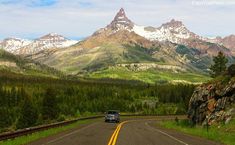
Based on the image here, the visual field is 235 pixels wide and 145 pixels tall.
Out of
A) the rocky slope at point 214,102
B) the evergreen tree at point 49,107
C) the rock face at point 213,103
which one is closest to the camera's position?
the rocky slope at point 214,102

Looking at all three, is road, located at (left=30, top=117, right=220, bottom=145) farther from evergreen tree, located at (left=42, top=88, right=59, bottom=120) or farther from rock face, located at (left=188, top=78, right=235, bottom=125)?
evergreen tree, located at (left=42, top=88, right=59, bottom=120)

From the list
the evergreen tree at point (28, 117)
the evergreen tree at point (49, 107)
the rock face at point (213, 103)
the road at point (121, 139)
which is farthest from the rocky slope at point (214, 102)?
the evergreen tree at point (49, 107)

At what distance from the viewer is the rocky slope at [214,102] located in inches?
1868

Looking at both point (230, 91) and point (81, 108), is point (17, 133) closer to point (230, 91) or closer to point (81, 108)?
point (230, 91)

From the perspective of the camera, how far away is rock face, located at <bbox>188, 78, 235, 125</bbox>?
47.6 meters

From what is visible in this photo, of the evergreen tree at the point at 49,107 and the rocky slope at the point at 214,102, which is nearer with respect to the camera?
the rocky slope at the point at 214,102

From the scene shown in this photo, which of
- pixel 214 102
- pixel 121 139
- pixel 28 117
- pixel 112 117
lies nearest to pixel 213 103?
pixel 214 102

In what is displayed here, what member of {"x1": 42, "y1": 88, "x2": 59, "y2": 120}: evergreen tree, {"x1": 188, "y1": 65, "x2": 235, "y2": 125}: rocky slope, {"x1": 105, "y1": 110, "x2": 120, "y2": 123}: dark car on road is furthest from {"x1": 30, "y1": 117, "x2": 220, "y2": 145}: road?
{"x1": 42, "y1": 88, "x2": 59, "y2": 120}: evergreen tree

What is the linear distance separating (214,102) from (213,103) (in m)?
0.22

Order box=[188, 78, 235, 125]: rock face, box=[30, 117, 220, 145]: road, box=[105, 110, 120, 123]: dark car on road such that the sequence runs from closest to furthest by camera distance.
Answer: box=[30, 117, 220, 145]: road
box=[188, 78, 235, 125]: rock face
box=[105, 110, 120, 123]: dark car on road

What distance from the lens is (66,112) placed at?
144 metres

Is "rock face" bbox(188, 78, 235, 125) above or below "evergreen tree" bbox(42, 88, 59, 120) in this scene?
Answer: above

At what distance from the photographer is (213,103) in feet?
174

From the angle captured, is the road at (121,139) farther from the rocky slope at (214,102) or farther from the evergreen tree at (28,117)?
the evergreen tree at (28,117)
